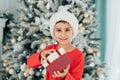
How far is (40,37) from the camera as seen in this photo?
95.0 inches

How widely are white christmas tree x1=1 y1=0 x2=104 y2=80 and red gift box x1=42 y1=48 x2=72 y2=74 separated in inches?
27.6

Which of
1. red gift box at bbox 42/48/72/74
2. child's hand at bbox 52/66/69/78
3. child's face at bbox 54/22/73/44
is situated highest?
child's face at bbox 54/22/73/44

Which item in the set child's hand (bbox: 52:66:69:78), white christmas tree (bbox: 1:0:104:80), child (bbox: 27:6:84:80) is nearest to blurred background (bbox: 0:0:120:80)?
white christmas tree (bbox: 1:0:104:80)

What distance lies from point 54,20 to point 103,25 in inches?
63.3

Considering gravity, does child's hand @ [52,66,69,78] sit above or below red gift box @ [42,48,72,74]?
below

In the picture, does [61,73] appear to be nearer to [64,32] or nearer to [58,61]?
[58,61]

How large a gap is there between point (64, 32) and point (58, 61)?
20cm

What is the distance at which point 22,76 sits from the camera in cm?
244

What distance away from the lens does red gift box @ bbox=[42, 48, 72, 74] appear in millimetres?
1544

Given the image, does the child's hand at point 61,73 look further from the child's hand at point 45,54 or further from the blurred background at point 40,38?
the blurred background at point 40,38

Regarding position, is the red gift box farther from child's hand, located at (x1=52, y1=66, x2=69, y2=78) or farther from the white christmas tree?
the white christmas tree

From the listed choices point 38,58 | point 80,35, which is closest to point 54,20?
point 38,58

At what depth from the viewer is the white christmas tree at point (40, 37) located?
236 centimetres

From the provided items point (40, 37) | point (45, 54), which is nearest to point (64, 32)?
point (45, 54)
